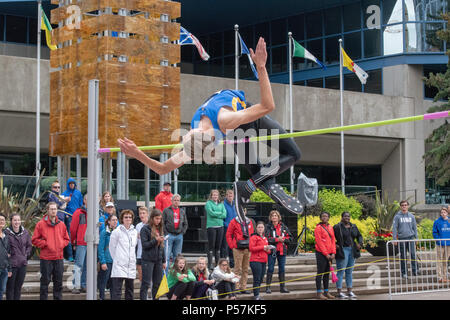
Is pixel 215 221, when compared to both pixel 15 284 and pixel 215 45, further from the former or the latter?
pixel 215 45

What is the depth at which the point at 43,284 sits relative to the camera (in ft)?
35.5

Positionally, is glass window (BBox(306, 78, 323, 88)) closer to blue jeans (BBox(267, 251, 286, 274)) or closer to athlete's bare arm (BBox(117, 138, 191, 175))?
blue jeans (BBox(267, 251, 286, 274))

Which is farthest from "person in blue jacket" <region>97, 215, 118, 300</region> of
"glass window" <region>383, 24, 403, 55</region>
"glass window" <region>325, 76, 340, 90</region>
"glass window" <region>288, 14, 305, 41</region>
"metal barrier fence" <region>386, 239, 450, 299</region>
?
"glass window" <region>288, 14, 305, 41</region>

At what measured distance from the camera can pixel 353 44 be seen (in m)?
33.7

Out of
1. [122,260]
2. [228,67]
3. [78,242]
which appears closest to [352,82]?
[228,67]

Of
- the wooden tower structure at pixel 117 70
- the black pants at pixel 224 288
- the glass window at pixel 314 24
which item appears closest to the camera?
the black pants at pixel 224 288

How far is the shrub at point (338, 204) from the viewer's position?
20031 millimetres

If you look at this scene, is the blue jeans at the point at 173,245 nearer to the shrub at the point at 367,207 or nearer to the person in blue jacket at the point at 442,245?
the person in blue jacket at the point at 442,245

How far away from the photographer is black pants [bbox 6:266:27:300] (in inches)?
420

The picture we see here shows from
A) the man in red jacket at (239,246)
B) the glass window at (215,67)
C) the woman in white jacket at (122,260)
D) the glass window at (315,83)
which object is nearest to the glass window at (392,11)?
the glass window at (315,83)

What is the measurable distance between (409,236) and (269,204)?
3.52 meters

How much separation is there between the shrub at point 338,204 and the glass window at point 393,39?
1338 cm

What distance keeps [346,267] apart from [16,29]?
76.2 feet

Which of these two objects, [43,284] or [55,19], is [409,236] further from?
[55,19]
